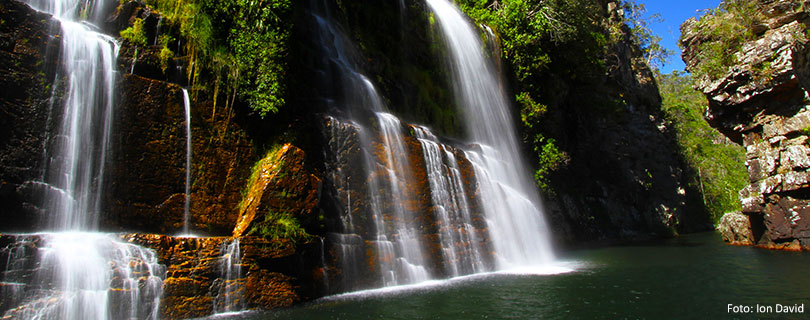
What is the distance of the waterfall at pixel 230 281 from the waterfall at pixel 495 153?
8074mm

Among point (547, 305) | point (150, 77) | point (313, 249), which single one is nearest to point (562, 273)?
point (547, 305)

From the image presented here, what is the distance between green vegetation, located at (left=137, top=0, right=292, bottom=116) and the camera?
10180 mm

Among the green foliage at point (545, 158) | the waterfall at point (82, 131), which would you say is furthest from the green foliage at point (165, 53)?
the green foliage at point (545, 158)

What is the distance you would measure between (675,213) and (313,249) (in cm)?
3284

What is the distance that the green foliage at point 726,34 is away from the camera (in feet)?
61.9

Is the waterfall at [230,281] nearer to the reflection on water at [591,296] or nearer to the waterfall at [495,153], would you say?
the reflection on water at [591,296]

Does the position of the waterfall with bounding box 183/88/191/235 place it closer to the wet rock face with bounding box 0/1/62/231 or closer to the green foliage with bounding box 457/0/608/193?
the wet rock face with bounding box 0/1/62/231

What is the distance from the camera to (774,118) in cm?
1812

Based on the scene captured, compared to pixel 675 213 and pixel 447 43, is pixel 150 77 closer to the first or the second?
pixel 447 43

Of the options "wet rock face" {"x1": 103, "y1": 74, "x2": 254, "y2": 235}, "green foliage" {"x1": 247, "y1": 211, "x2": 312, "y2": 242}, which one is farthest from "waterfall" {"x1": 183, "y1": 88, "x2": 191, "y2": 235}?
"green foliage" {"x1": 247, "y1": 211, "x2": 312, "y2": 242}

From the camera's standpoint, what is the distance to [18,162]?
7812 millimetres

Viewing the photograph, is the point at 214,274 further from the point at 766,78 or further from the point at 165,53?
the point at 766,78

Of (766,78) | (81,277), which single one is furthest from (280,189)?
(766,78)
